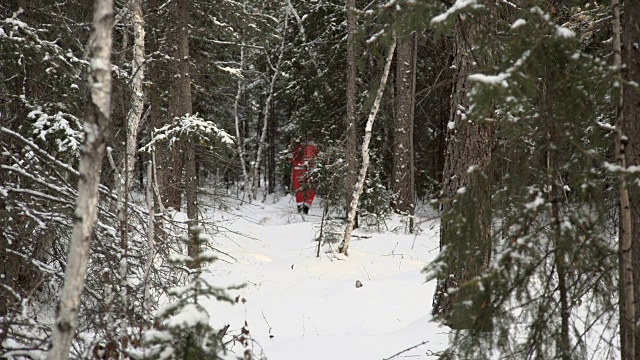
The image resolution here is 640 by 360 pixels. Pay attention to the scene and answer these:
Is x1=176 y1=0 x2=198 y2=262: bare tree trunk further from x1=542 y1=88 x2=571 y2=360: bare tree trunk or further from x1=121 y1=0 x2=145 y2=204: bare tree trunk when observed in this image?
x1=542 y1=88 x2=571 y2=360: bare tree trunk

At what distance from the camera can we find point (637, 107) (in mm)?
3479

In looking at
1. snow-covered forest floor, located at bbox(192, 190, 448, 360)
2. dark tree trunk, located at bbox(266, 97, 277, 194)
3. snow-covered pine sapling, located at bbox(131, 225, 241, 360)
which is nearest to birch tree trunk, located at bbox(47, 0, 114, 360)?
snow-covered pine sapling, located at bbox(131, 225, 241, 360)

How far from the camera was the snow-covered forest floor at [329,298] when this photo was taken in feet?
19.7

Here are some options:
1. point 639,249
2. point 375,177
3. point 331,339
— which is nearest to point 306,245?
point 375,177

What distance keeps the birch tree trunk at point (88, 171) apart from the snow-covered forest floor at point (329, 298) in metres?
1.90

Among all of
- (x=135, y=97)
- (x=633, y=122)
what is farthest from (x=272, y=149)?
(x=633, y=122)

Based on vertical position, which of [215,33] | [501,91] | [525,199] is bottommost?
[525,199]

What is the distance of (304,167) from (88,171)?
13049mm

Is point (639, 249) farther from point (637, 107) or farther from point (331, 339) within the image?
point (331, 339)

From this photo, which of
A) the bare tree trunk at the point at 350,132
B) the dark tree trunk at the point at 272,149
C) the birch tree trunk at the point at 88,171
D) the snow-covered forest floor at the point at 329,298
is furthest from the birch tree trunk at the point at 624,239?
the dark tree trunk at the point at 272,149

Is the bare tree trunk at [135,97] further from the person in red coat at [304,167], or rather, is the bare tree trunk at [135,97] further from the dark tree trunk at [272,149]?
the dark tree trunk at [272,149]

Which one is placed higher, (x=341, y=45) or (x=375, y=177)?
(x=341, y=45)

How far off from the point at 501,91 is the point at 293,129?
2029cm

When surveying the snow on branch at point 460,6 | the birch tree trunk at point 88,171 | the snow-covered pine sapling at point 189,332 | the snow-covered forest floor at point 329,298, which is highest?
the snow on branch at point 460,6
